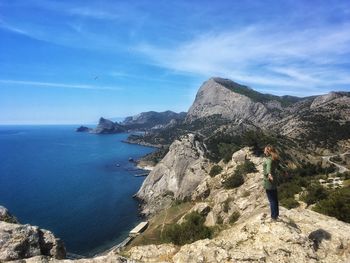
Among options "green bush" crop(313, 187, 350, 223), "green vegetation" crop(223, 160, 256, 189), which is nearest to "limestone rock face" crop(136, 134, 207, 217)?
"green vegetation" crop(223, 160, 256, 189)

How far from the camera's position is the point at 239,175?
64500 millimetres

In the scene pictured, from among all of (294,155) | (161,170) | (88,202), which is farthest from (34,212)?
(294,155)

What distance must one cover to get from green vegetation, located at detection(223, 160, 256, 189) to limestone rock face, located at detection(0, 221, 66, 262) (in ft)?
171

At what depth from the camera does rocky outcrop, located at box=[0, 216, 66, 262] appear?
11.7 meters

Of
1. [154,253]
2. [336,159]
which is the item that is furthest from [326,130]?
[154,253]

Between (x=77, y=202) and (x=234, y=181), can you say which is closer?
(x=234, y=181)

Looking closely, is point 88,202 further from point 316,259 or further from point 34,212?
point 316,259

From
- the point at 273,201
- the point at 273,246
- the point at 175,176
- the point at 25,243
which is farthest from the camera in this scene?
the point at 175,176

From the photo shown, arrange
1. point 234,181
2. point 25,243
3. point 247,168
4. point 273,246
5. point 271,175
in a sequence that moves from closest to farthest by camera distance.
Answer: point 25,243 < point 273,246 < point 271,175 < point 234,181 < point 247,168

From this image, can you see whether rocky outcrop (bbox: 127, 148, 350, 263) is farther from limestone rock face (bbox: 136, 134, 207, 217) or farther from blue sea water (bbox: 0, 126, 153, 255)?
limestone rock face (bbox: 136, 134, 207, 217)

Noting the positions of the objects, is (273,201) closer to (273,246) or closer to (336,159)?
(273,246)

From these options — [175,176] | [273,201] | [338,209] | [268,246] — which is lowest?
[175,176]

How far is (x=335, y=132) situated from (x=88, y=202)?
355ft

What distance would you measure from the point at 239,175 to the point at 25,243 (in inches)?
2192
